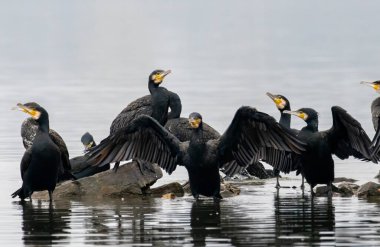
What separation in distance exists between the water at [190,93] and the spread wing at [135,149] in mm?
616

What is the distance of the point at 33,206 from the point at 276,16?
125 meters

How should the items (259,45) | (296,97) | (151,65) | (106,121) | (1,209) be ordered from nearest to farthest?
1. (1,209)
2. (106,121)
3. (296,97)
4. (151,65)
5. (259,45)

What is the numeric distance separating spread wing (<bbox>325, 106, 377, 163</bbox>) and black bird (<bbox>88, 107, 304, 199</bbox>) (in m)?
0.88

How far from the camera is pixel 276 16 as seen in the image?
475ft

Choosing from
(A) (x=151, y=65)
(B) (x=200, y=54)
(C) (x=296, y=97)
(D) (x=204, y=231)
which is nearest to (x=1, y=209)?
(D) (x=204, y=231)

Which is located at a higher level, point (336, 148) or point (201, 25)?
point (201, 25)

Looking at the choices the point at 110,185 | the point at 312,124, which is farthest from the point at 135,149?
the point at 312,124

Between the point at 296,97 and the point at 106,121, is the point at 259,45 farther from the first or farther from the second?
the point at 106,121

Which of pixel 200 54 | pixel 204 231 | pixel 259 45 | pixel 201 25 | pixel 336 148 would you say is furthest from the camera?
pixel 201 25

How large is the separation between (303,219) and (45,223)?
3164 mm

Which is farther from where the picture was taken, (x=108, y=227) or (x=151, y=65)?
(x=151, y=65)

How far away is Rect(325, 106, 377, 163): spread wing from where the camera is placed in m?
20.6

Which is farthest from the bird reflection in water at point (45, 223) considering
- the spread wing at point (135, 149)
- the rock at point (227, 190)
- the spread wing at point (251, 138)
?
the spread wing at point (251, 138)

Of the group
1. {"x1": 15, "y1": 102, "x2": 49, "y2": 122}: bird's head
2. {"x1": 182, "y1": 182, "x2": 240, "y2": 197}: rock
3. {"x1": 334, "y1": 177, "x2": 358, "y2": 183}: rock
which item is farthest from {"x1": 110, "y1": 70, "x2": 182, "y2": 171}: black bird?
{"x1": 15, "y1": 102, "x2": 49, "y2": 122}: bird's head
